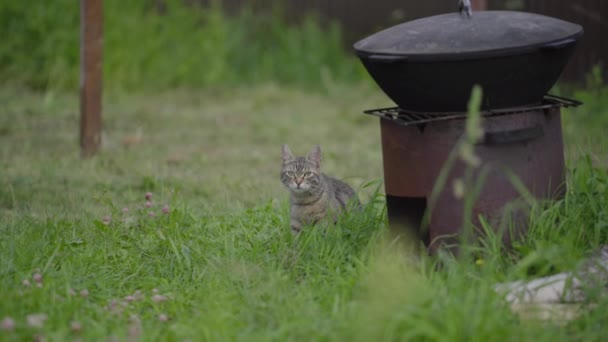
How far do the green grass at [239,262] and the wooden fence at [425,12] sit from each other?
5.36ft

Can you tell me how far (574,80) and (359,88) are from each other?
8.25ft

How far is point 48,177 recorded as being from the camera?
5.82 m

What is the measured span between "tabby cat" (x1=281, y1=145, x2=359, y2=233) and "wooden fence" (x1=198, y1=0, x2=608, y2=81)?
12.9 feet

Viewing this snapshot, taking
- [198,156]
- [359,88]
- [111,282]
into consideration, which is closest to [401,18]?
[359,88]

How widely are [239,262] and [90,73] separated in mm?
3296

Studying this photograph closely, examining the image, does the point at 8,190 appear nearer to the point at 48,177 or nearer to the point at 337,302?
the point at 48,177

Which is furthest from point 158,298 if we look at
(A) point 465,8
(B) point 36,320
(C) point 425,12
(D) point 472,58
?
(C) point 425,12

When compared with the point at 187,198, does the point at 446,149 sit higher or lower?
higher

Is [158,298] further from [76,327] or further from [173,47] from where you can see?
[173,47]

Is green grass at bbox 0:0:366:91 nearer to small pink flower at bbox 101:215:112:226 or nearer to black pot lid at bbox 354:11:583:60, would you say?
small pink flower at bbox 101:215:112:226

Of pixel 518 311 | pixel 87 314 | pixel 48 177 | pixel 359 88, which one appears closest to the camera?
pixel 518 311

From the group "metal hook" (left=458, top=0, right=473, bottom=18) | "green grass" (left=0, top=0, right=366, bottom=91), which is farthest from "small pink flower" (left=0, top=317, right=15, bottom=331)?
"green grass" (left=0, top=0, right=366, bottom=91)

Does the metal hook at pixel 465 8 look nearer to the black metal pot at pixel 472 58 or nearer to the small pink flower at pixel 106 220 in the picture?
the black metal pot at pixel 472 58

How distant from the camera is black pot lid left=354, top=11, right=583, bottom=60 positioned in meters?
3.39
